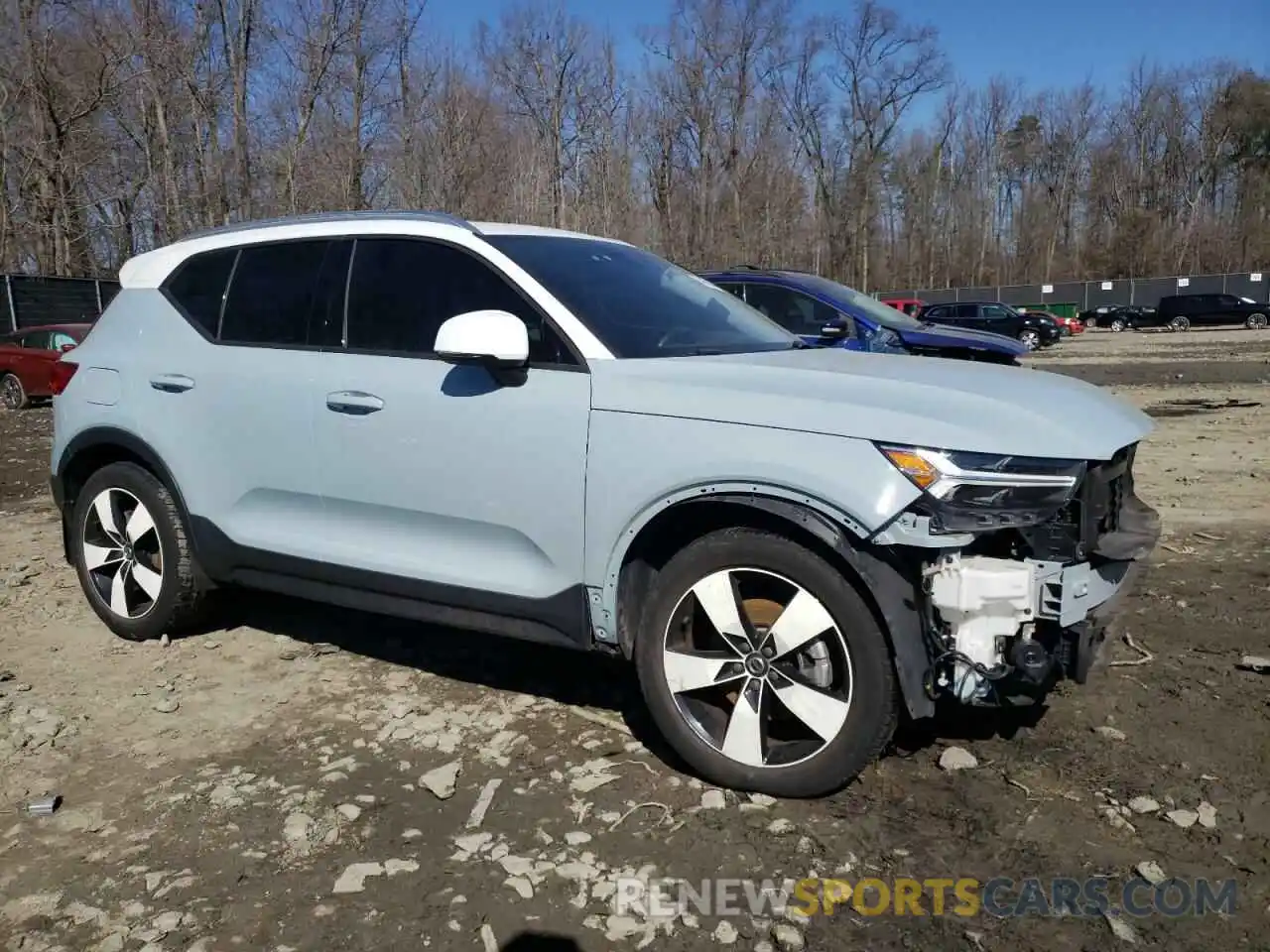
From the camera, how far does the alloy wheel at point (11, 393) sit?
15.9m

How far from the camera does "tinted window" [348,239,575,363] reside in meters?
3.61

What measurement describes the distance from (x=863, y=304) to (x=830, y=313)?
652 millimetres

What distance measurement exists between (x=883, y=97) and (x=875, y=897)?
5994cm

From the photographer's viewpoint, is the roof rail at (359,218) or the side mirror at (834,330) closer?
the roof rail at (359,218)

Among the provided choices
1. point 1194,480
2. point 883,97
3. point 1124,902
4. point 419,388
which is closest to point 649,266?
point 419,388

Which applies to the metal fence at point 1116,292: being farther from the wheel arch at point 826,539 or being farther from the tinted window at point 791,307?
the wheel arch at point 826,539

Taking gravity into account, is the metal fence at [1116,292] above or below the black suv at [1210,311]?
above

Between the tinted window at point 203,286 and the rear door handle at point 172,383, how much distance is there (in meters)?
0.22

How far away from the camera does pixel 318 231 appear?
13.4 ft

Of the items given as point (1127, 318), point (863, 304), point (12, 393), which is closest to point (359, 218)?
point (863, 304)

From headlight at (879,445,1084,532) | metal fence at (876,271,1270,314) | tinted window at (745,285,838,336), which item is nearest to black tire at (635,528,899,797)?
headlight at (879,445,1084,532)

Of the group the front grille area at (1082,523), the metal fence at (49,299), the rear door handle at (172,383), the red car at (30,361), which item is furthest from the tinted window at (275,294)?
the metal fence at (49,299)

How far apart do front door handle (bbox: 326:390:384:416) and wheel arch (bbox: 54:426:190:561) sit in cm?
102

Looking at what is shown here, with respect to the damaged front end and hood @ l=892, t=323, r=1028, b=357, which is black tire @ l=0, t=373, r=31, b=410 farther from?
the damaged front end
